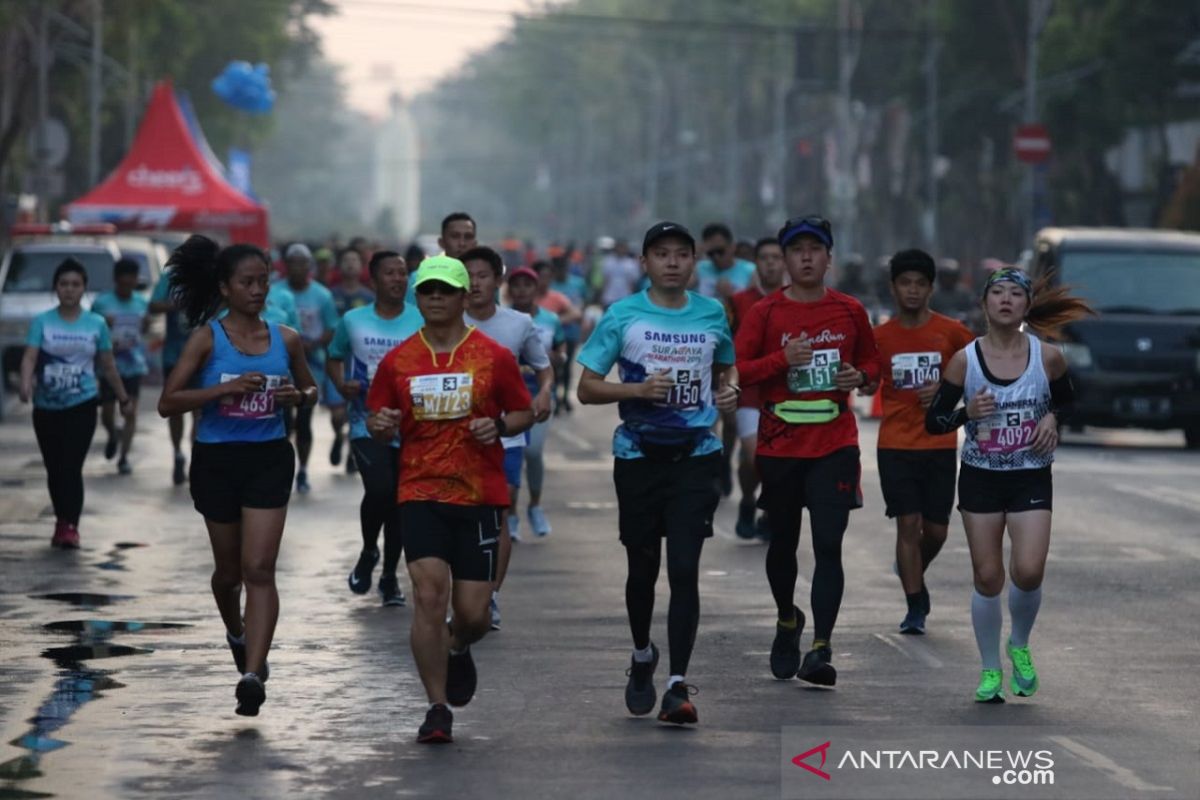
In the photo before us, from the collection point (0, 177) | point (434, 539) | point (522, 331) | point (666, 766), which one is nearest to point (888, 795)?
point (666, 766)

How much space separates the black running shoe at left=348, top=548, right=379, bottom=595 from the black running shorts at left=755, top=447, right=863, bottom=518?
3484 mm

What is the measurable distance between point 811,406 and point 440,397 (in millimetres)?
1899

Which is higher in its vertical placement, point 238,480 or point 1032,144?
point 1032,144

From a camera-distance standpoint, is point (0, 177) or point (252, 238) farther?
point (0, 177)

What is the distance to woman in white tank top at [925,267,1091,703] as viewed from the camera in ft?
33.2

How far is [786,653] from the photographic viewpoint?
35.5ft

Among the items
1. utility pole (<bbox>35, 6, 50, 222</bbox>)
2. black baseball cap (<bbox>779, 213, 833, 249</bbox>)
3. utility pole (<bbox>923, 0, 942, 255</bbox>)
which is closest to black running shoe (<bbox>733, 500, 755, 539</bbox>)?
black baseball cap (<bbox>779, 213, 833, 249</bbox>)

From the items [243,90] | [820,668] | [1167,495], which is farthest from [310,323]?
[243,90]

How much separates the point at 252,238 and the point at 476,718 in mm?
34397

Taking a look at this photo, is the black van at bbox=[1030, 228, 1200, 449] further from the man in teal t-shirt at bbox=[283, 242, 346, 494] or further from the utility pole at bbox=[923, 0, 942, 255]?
the utility pole at bbox=[923, 0, 942, 255]

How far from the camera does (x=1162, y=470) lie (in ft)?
76.5

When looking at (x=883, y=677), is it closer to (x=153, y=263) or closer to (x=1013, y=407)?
(x=1013, y=407)

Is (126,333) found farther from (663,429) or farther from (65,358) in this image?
(663,429)

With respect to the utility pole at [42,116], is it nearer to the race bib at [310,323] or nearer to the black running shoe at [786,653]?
the race bib at [310,323]
